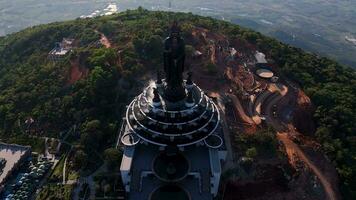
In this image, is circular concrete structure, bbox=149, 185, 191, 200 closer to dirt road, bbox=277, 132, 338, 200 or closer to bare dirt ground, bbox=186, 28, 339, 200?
bare dirt ground, bbox=186, 28, 339, 200

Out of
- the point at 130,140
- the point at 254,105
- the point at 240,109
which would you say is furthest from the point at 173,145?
the point at 254,105

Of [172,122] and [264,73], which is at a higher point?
[172,122]

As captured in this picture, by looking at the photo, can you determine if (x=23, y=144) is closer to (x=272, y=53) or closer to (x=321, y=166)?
(x=321, y=166)

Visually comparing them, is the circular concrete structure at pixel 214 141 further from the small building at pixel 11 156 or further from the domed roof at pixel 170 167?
the small building at pixel 11 156

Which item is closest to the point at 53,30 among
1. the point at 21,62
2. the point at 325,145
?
the point at 21,62

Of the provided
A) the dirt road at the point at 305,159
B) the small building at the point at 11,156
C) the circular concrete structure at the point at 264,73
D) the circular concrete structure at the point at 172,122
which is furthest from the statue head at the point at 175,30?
the circular concrete structure at the point at 264,73

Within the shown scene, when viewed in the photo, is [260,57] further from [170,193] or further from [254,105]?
[170,193]
